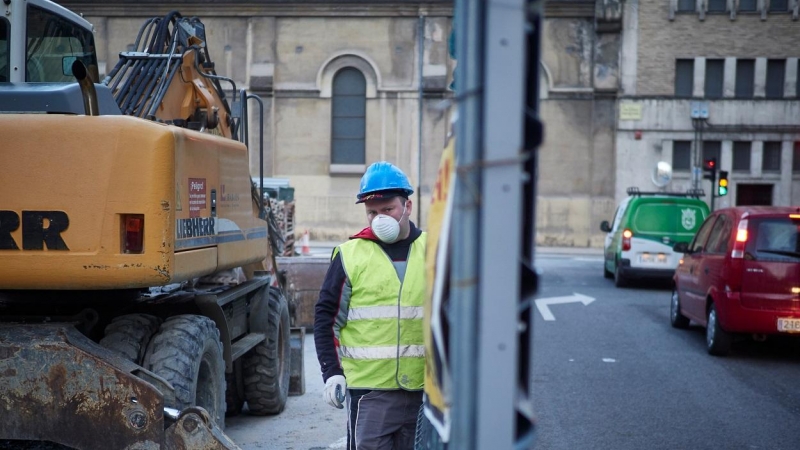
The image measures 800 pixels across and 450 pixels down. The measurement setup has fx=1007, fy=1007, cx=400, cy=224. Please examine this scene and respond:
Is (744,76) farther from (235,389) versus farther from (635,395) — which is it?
(235,389)

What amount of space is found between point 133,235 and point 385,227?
142cm

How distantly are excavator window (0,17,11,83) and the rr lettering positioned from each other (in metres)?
1.50

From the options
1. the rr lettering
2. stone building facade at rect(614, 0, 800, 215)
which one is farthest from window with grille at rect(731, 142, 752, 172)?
the rr lettering

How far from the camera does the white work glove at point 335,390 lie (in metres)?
4.32

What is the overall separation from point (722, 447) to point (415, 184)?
31970 millimetres

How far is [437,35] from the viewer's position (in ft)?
129

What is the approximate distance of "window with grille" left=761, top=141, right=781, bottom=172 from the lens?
39.0 meters

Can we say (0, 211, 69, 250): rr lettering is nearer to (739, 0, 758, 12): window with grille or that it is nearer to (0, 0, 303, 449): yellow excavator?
(0, 0, 303, 449): yellow excavator

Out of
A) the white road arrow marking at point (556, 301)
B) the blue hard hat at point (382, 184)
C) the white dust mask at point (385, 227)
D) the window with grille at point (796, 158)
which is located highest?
the window with grille at point (796, 158)

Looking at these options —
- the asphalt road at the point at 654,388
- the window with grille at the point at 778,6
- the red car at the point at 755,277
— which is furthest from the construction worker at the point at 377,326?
the window with grille at the point at 778,6

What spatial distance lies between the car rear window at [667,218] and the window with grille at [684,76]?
19722 millimetres

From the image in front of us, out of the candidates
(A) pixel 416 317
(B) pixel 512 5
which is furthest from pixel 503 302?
(A) pixel 416 317

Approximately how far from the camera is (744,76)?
39531 mm

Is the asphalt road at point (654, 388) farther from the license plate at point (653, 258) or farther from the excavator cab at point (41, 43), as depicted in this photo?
the license plate at point (653, 258)
